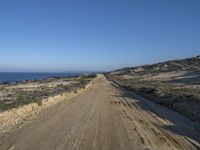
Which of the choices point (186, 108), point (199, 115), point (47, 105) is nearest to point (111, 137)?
point (199, 115)

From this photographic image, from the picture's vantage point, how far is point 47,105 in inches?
1203

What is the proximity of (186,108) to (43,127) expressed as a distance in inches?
485

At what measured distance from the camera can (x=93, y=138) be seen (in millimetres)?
15094

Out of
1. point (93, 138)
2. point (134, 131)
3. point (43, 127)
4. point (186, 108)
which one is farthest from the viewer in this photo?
point (186, 108)

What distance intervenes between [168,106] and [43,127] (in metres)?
14.8

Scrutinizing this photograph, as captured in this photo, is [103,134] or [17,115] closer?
[103,134]

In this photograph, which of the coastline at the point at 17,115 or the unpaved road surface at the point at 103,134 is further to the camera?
the coastline at the point at 17,115

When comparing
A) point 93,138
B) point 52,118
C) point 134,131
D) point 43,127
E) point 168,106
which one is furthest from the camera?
point 168,106

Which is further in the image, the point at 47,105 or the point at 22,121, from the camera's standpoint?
the point at 47,105

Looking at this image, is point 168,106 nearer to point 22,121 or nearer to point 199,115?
point 199,115

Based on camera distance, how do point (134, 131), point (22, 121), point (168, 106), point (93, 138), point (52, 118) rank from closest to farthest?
1. point (93, 138)
2. point (134, 131)
3. point (22, 121)
4. point (52, 118)
5. point (168, 106)

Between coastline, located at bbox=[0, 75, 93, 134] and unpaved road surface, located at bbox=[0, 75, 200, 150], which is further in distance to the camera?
coastline, located at bbox=[0, 75, 93, 134]

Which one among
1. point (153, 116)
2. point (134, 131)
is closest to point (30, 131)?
point (134, 131)

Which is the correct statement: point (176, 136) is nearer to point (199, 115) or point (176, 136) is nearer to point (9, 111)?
point (199, 115)
